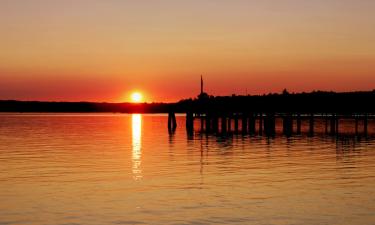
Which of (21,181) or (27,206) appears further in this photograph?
(21,181)

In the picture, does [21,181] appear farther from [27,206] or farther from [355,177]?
[355,177]

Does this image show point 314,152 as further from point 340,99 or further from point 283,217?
point 340,99

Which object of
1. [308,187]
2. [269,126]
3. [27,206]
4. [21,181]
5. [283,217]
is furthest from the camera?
[269,126]

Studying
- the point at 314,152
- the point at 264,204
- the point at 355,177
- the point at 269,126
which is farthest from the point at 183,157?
the point at 269,126

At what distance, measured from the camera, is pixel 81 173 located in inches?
1195

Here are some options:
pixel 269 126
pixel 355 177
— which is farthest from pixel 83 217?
pixel 269 126

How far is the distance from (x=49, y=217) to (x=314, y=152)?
2816cm

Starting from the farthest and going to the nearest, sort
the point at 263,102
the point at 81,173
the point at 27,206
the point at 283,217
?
the point at 263,102
the point at 81,173
the point at 27,206
the point at 283,217

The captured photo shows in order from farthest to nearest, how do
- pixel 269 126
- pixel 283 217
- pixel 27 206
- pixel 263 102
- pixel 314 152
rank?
pixel 263 102 → pixel 269 126 → pixel 314 152 → pixel 27 206 → pixel 283 217

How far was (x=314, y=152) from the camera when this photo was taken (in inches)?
1735

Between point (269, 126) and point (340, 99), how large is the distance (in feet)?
39.6

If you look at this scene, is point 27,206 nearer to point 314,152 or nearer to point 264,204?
point 264,204

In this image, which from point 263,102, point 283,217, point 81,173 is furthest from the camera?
point 263,102

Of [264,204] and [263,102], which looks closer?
[264,204]
